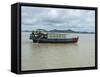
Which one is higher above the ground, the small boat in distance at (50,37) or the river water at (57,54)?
the small boat in distance at (50,37)

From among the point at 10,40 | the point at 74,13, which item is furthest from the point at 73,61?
the point at 10,40

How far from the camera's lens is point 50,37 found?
2.46 meters

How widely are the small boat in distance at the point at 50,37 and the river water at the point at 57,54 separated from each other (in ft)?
0.10

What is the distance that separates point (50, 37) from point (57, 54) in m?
0.16

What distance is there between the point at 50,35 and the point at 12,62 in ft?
1.31

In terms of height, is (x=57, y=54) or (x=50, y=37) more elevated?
(x=50, y=37)

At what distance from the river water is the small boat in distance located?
0.03 metres

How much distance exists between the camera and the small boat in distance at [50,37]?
7.85 ft

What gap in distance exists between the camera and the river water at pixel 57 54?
2.35 meters

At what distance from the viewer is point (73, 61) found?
100 inches

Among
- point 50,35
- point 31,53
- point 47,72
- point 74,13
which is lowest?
point 47,72

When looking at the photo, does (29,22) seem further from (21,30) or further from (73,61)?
(73,61)

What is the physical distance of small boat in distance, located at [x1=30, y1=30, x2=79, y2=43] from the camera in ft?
7.85

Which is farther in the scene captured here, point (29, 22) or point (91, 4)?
point (91, 4)
